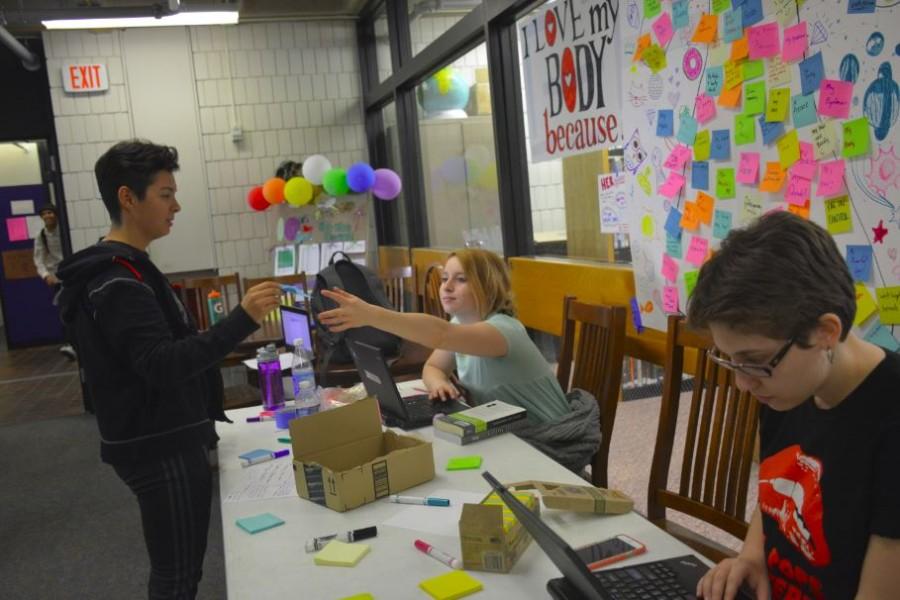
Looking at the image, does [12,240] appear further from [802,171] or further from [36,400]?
[802,171]

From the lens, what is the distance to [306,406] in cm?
238

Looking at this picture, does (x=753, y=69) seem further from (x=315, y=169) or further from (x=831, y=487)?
(x=315, y=169)

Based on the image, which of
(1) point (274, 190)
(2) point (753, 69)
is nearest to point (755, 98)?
(2) point (753, 69)

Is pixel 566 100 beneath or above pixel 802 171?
above

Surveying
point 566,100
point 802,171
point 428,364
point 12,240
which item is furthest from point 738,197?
point 12,240

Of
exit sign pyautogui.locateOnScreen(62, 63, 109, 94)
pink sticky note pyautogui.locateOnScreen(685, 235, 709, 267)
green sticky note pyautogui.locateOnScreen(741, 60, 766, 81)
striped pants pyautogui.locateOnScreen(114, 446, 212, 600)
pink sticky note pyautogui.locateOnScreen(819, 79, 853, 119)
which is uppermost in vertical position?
exit sign pyautogui.locateOnScreen(62, 63, 109, 94)

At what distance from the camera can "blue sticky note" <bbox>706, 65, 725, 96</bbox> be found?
2.51m

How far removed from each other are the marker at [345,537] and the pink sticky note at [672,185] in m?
1.85

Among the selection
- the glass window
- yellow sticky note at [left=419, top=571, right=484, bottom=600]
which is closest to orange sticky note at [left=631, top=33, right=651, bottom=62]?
the glass window

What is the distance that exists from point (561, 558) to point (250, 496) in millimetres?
929

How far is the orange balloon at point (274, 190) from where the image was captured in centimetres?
734

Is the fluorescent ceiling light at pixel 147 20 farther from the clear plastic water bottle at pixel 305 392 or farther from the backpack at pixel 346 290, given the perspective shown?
the clear plastic water bottle at pixel 305 392

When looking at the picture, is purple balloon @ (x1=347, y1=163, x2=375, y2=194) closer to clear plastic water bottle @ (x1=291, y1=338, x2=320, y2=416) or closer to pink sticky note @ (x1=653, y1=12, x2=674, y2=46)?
pink sticky note @ (x1=653, y1=12, x2=674, y2=46)

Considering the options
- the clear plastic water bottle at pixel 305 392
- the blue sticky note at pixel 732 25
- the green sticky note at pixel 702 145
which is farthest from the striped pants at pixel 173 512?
the blue sticky note at pixel 732 25
